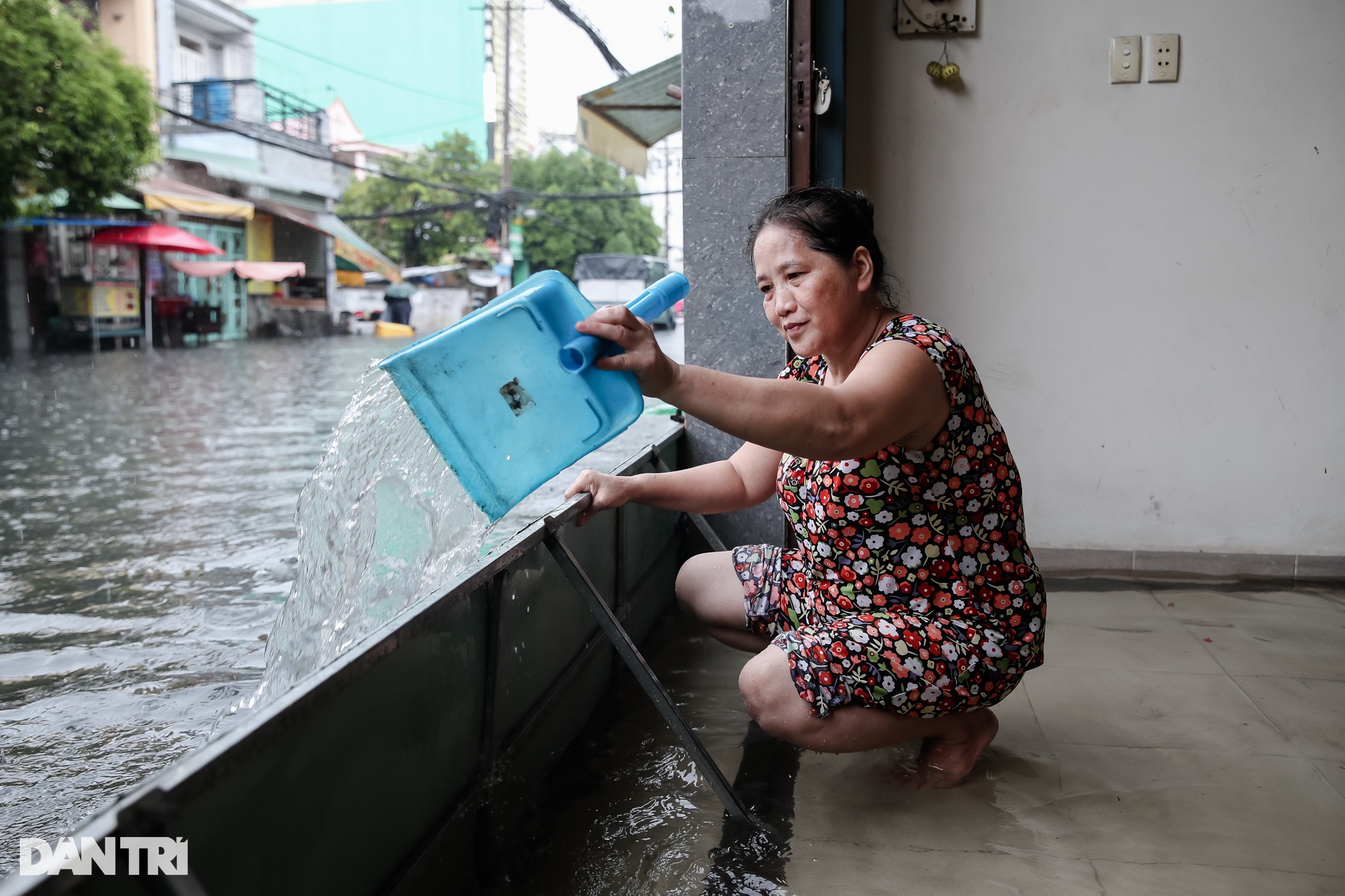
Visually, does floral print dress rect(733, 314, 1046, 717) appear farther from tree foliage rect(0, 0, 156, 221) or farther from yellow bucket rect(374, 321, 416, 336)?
yellow bucket rect(374, 321, 416, 336)

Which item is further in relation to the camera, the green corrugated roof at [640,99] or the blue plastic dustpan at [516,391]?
the green corrugated roof at [640,99]

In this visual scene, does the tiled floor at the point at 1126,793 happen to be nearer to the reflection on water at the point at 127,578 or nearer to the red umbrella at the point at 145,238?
the reflection on water at the point at 127,578

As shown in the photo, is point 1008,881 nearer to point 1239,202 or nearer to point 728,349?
point 728,349

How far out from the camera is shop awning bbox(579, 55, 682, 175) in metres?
5.28

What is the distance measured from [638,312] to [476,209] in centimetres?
3091

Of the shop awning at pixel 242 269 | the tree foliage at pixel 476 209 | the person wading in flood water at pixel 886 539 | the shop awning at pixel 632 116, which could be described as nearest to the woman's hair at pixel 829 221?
the person wading in flood water at pixel 886 539

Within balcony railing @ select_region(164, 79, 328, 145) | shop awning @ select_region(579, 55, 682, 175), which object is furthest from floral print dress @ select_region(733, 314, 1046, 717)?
balcony railing @ select_region(164, 79, 328, 145)

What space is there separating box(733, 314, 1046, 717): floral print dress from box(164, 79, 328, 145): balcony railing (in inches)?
934

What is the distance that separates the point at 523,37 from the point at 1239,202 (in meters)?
55.4

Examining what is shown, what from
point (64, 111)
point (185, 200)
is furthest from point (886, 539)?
point (185, 200)

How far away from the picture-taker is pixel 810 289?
167 centimetres

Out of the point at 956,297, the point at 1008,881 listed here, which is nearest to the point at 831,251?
the point at 1008,881

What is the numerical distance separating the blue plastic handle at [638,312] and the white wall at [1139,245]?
223cm

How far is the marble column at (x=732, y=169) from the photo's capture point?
3.00m
